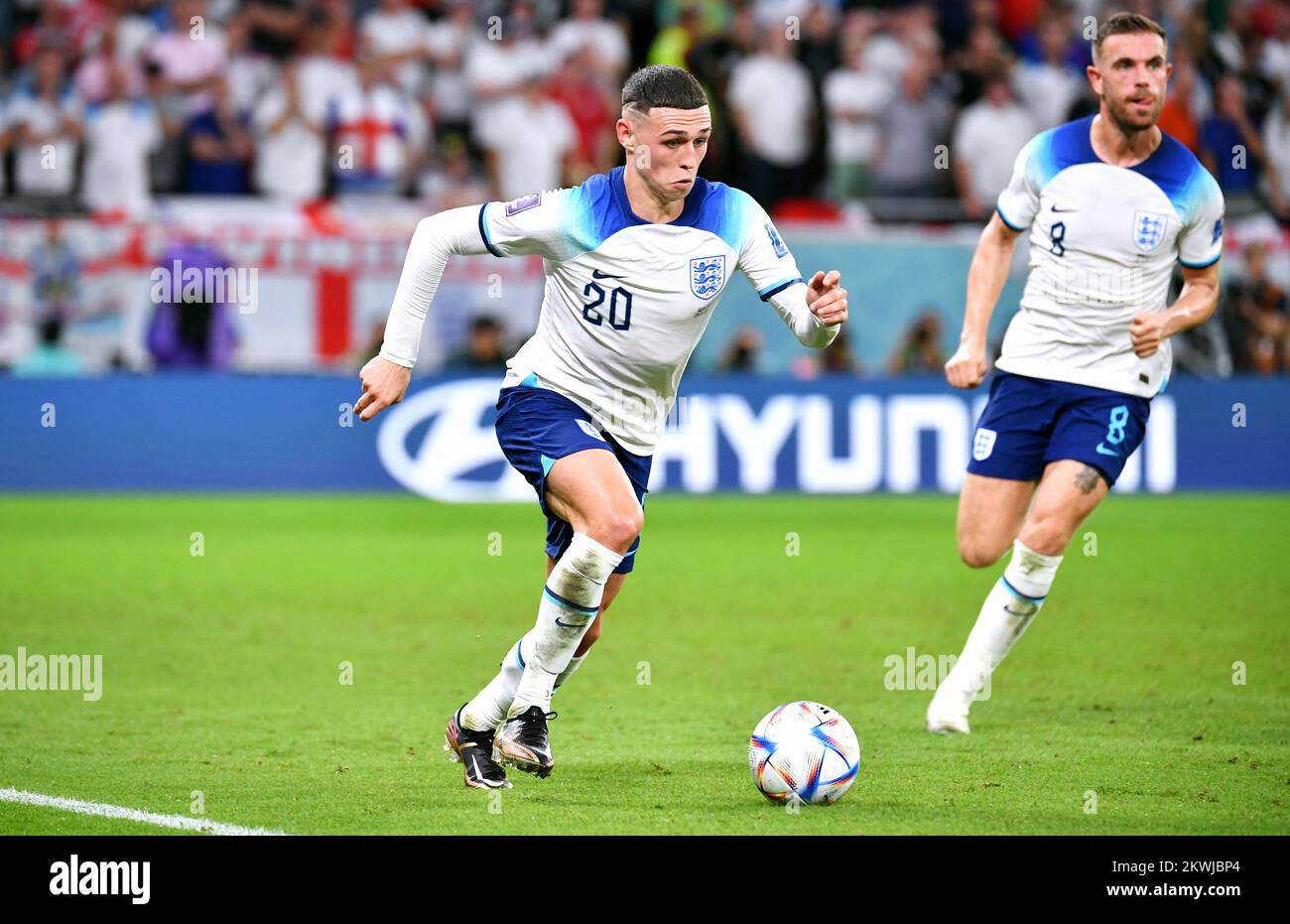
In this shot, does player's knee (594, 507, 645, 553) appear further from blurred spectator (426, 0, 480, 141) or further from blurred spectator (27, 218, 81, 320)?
blurred spectator (426, 0, 480, 141)

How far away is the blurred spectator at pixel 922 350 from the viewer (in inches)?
709

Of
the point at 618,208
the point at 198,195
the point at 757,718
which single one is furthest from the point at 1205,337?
the point at 618,208

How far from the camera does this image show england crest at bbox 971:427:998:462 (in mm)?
8227

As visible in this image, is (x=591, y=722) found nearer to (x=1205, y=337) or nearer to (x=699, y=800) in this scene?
(x=699, y=800)

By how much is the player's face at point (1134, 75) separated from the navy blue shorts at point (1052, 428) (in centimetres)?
116

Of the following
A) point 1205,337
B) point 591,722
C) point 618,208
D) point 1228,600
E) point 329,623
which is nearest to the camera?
point 618,208

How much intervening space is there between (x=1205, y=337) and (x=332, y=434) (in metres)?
8.49

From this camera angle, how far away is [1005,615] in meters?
8.09

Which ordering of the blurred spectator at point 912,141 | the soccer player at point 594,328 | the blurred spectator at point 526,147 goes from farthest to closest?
1. the blurred spectator at point 912,141
2. the blurred spectator at point 526,147
3. the soccer player at point 594,328

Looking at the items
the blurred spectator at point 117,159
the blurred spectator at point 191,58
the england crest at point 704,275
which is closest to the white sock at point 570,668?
the england crest at point 704,275

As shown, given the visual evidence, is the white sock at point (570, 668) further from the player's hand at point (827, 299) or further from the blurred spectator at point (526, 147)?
the blurred spectator at point (526, 147)

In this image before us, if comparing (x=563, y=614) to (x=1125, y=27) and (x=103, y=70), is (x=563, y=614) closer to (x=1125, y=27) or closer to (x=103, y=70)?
(x=1125, y=27)

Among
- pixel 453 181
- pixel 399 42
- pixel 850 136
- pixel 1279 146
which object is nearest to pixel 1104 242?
pixel 453 181

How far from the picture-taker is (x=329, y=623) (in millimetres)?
10992
